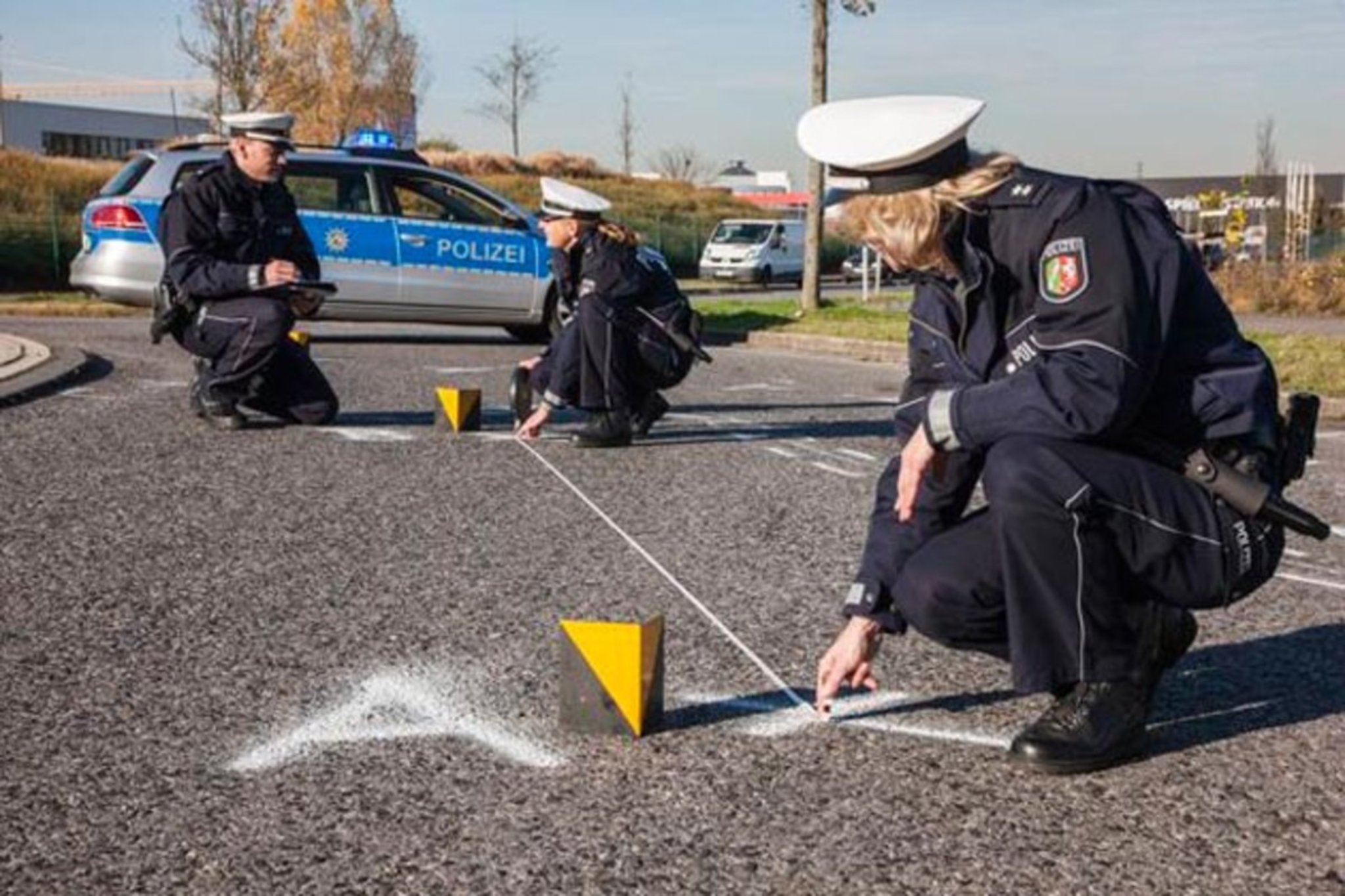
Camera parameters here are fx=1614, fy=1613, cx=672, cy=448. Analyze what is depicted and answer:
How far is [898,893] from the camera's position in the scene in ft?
9.27

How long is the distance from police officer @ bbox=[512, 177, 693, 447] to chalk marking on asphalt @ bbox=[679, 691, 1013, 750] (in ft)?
14.7

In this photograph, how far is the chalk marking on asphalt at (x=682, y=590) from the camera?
4.11 m

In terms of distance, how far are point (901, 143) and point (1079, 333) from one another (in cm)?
52

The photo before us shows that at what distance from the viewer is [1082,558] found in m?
3.23

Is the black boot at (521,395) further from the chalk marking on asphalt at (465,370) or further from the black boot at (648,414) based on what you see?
the chalk marking on asphalt at (465,370)

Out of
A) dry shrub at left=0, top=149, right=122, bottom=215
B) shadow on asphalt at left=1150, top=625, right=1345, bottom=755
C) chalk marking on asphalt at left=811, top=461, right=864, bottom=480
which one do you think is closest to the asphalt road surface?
shadow on asphalt at left=1150, top=625, right=1345, bottom=755

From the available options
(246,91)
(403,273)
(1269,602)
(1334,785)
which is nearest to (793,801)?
(1334,785)

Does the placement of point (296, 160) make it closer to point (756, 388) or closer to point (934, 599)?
point (756, 388)

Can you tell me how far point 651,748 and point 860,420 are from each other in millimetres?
6356

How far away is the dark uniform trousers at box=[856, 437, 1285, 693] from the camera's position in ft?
10.6

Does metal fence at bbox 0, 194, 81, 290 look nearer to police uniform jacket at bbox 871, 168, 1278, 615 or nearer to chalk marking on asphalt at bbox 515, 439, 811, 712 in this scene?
chalk marking on asphalt at bbox 515, 439, 811, 712

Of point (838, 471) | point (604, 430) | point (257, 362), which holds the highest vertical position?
point (257, 362)

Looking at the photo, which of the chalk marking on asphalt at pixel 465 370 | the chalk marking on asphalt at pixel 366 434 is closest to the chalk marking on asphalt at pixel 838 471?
the chalk marking on asphalt at pixel 366 434

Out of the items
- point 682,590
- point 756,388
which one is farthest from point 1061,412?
point 756,388
